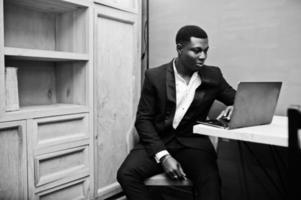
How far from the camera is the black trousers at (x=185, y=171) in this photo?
1.39 meters

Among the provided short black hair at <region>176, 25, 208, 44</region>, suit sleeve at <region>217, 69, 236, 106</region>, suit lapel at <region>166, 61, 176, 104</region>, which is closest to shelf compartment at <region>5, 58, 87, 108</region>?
suit lapel at <region>166, 61, 176, 104</region>

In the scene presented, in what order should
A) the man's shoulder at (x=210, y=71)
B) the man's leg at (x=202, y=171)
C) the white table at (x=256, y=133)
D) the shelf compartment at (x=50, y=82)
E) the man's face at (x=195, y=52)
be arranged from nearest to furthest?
the white table at (x=256, y=133)
the man's leg at (x=202, y=171)
the man's face at (x=195, y=52)
the man's shoulder at (x=210, y=71)
the shelf compartment at (x=50, y=82)

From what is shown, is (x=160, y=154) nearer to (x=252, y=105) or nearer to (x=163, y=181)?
(x=163, y=181)

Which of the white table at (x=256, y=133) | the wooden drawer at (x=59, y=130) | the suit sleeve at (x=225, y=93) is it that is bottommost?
the wooden drawer at (x=59, y=130)

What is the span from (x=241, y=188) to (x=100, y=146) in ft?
3.61

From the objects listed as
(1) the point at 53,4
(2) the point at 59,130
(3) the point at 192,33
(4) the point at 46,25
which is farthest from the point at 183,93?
(4) the point at 46,25

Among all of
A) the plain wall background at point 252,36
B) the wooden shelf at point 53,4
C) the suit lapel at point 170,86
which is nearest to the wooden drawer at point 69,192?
the suit lapel at point 170,86

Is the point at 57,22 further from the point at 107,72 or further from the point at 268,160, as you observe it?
the point at 268,160

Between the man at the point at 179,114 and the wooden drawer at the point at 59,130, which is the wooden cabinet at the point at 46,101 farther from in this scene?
the man at the point at 179,114

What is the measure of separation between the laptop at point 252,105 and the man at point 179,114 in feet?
0.74

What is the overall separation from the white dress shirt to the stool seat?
32 cm

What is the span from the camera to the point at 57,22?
2000 millimetres

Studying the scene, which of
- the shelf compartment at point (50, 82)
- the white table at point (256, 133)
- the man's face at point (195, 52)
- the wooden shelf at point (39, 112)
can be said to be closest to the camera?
the white table at point (256, 133)

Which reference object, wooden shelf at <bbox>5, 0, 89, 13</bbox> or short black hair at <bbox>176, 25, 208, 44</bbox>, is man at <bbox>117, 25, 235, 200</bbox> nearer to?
short black hair at <bbox>176, 25, 208, 44</bbox>
